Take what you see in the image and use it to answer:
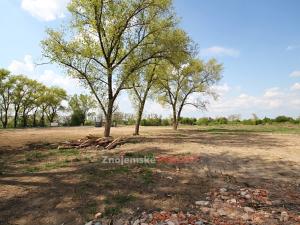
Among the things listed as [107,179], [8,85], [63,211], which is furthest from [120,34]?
[8,85]

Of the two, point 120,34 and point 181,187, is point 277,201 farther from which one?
point 120,34

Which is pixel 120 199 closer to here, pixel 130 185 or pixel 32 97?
pixel 130 185

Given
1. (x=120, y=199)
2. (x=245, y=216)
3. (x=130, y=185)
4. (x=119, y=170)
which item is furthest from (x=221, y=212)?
(x=119, y=170)

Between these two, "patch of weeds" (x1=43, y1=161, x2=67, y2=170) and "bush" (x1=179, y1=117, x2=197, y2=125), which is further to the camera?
"bush" (x1=179, y1=117, x2=197, y2=125)

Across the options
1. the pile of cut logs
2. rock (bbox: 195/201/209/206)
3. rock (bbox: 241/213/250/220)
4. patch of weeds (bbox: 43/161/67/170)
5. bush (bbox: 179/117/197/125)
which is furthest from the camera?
bush (bbox: 179/117/197/125)

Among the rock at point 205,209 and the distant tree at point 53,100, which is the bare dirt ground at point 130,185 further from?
Result: the distant tree at point 53,100

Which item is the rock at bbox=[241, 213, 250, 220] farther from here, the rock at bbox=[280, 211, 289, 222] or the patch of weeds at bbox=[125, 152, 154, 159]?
the patch of weeds at bbox=[125, 152, 154, 159]

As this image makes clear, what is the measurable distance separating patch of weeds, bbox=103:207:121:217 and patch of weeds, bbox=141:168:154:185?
6.28ft

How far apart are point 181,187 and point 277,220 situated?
2767mm

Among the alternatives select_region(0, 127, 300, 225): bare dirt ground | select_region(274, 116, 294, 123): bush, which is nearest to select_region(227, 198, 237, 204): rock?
select_region(0, 127, 300, 225): bare dirt ground

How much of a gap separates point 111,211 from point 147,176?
265 cm

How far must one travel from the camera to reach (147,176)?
889 cm

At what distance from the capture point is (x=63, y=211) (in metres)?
6.41

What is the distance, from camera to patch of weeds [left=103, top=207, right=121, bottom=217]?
627cm
